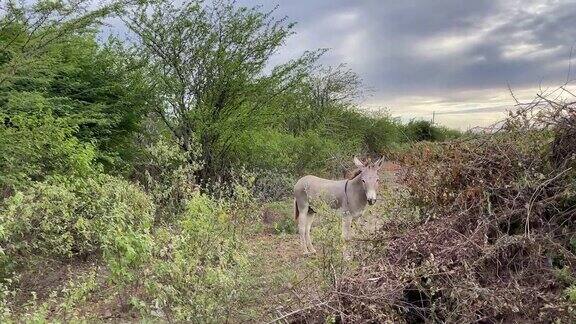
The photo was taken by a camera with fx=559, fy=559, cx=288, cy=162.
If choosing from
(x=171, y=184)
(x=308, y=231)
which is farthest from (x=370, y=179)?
(x=171, y=184)

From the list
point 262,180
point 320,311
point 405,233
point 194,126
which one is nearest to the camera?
point 320,311

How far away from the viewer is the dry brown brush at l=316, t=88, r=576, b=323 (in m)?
4.23

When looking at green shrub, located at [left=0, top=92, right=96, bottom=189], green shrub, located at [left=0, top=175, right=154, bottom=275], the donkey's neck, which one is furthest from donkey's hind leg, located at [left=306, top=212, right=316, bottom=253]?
green shrub, located at [left=0, top=92, right=96, bottom=189]

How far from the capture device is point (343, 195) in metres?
8.48

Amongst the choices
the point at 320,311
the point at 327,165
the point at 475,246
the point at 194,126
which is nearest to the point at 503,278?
the point at 475,246

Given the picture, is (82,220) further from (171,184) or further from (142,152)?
(142,152)

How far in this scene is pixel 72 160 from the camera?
768 cm

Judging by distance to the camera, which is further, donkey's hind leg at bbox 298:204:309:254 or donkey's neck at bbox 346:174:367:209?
donkey's hind leg at bbox 298:204:309:254

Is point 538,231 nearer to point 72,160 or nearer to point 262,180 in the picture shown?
point 72,160

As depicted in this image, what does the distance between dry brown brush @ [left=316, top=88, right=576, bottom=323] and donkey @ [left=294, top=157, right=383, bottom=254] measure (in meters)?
1.99

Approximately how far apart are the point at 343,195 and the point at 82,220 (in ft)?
14.1

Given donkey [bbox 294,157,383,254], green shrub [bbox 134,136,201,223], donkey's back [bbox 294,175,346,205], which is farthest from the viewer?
donkey's back [bbox 294,175,346,205]

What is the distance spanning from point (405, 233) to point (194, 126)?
8254 millimetres

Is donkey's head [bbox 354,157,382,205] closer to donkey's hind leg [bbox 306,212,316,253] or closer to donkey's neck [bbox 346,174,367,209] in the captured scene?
donkey's neck [bbox 346,174,367,209]
